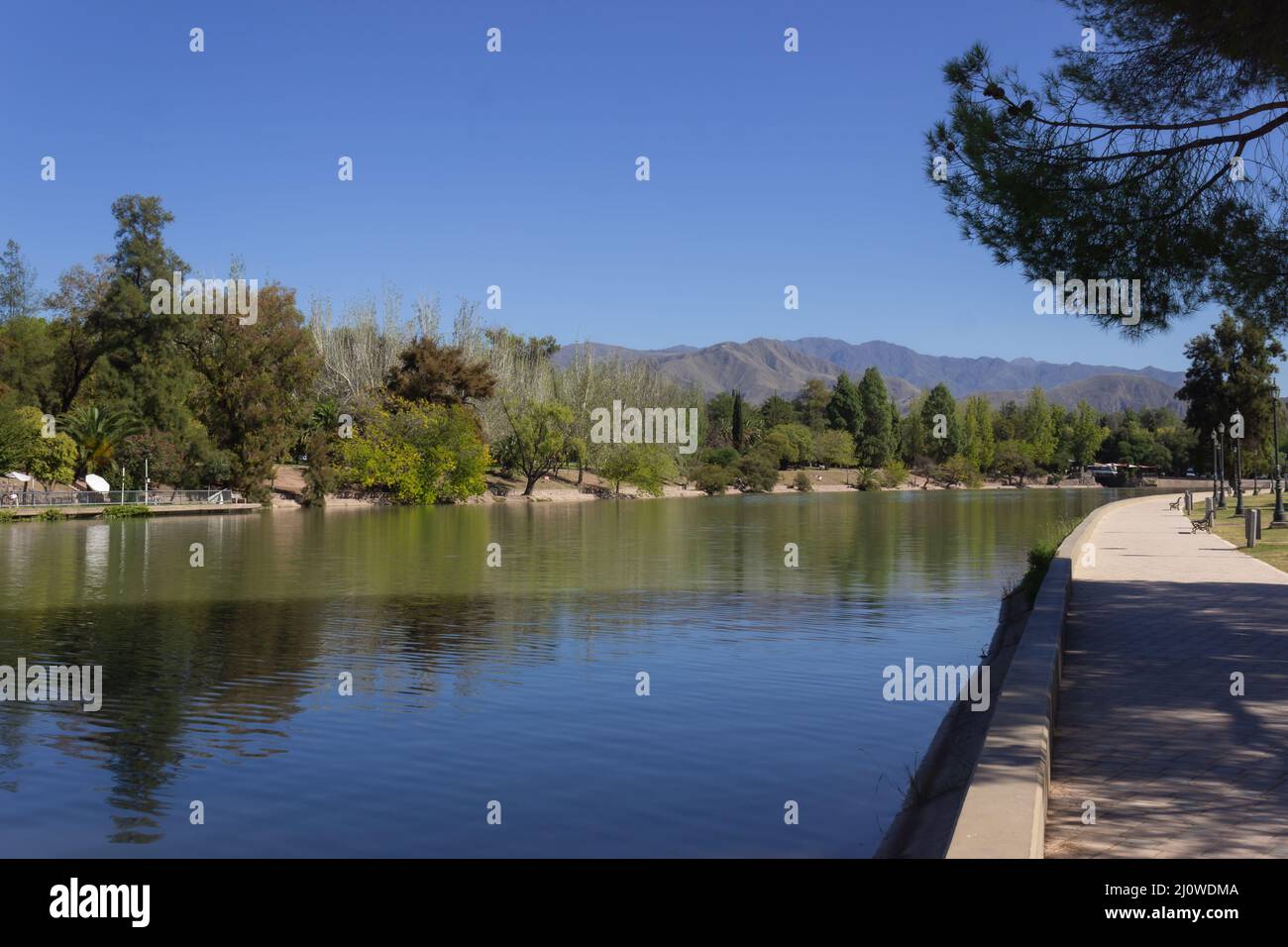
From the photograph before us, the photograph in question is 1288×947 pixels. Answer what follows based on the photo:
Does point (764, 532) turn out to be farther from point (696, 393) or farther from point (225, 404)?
point (696, 393)

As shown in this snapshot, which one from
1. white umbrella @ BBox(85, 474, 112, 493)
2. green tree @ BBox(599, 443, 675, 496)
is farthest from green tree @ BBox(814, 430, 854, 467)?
white umbrella @ BBox(85, 474, 112, 493)

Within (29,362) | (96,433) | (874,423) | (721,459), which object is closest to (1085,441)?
(874,423)

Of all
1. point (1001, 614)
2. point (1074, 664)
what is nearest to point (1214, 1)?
point (1074, 664)

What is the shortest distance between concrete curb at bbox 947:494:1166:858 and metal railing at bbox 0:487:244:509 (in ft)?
148

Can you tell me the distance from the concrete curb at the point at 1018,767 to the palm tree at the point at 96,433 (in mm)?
50736

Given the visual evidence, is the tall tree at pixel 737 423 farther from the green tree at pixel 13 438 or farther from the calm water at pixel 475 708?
the calm water at pixel 475 708

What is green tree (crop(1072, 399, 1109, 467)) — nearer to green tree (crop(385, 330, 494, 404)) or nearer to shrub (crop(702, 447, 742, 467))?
shrub (crop(702, 447, 742, 467))

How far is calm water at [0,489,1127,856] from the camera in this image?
270 inches

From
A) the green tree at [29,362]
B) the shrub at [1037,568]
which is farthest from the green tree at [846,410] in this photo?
the shrub at [1037,568]

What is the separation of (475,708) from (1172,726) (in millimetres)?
5646

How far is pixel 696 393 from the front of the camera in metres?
108

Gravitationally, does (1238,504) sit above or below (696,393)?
below

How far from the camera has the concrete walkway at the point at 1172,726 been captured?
530 centimetres

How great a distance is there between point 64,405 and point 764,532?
145ft
